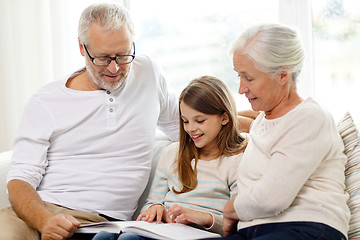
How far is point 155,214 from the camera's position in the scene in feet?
6.42

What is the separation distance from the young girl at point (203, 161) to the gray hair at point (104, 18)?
38cm

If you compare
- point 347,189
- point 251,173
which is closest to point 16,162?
point 251,173

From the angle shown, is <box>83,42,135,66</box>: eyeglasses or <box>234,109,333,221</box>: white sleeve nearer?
<box>234,109,333,221</box>: white sleeve

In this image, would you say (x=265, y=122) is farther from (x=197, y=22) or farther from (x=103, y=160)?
(x=197, y=22)

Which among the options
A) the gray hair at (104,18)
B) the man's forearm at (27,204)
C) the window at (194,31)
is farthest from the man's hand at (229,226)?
the window at (194,31)

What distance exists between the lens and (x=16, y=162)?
2037mm

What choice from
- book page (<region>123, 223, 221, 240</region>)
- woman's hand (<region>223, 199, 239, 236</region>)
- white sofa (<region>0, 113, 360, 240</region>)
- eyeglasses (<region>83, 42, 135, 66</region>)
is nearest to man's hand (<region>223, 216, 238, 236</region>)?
woman's hand (<region>223, 199, 239, 236</region>)

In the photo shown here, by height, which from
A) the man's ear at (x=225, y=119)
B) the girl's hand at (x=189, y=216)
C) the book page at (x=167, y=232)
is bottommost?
the girl's hand at (x=189, y=216)

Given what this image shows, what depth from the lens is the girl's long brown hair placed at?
6.53ft

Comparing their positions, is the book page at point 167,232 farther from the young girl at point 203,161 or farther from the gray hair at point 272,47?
the gray hair at point 272,47

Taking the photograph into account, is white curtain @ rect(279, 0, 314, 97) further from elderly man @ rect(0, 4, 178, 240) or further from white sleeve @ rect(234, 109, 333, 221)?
white sleeve @ rect(234, 109, 333, 221)

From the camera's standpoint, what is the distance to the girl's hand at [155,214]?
1.93m

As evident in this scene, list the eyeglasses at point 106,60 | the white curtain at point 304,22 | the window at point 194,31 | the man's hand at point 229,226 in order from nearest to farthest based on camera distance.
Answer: the man's hand at point 229,226 < the eyeglasses at point 106,60 < the white curtain at point 304,22 < the window at point 194,31

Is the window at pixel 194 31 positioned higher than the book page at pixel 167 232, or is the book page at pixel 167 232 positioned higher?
the window at pixel 194 31
